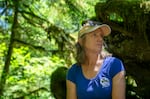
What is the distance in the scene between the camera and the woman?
10.3 feet

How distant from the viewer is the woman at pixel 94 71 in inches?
124

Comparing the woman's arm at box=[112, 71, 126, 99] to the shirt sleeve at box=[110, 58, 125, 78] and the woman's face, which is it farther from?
the woman's face

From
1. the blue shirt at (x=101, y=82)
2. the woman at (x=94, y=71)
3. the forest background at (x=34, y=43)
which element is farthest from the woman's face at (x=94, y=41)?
the forest background at (x=34, y=43)

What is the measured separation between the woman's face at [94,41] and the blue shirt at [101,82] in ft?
0.41

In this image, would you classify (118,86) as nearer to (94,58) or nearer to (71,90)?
(94,58)

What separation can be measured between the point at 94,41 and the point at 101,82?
0.35 m

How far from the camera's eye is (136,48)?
4246 mm

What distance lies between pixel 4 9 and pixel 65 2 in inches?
51.1

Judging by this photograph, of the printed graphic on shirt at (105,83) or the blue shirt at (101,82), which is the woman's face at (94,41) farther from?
the printed graphic on shirt at (105,83)

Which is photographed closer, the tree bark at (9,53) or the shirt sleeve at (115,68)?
the shirt sleeve at (115,68)

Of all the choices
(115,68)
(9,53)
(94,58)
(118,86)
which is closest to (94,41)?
(94,58)

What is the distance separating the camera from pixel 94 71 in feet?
10.7

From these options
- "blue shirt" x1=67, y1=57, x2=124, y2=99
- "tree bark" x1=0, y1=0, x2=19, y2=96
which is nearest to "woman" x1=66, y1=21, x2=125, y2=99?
"blue shirt" x1=67, y1=57, x2=124, y2=99

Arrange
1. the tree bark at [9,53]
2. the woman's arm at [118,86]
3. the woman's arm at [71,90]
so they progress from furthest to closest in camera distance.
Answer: the tree bark at [9,53] → the woman's arm at [71,90] → the woman's arm at [118,86]
